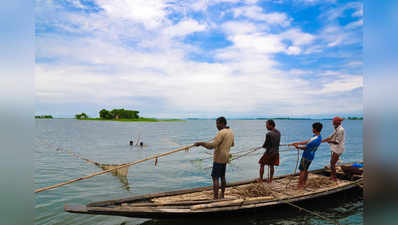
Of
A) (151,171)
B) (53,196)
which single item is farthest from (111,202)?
(151,171)

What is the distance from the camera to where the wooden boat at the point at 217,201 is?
18.3ft

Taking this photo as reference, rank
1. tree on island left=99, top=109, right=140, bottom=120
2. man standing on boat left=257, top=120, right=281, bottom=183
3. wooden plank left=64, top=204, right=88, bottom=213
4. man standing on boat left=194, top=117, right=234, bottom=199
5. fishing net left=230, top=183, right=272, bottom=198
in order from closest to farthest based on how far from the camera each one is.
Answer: wooden plank left=64, top=204, right=88, bottom=213 → man standing on boat left=194, top=117, right=234, bottom=199 → fishing net left=230, top=183, right=272, bottom=198 → man standing on boat left=257, top=120, right=281, bottom=183 → tree on island left=99, top=109, right=140, bottom=120

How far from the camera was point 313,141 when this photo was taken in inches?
275

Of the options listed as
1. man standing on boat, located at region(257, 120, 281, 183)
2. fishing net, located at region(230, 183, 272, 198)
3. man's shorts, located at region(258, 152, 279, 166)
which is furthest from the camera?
man's shorts, located at region(258, 152, 279, 166)

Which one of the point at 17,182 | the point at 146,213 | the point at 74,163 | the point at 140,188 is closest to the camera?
the point at 17,182

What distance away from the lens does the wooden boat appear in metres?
5.58

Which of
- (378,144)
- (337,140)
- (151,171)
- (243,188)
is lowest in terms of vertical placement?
(151,171)

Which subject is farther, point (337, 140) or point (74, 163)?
point (74, 163)

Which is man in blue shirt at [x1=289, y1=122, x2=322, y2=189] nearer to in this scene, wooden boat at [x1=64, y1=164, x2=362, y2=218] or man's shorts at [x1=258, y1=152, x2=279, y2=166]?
man's shorts at [x1=258, y1=152, x2=279, y2=166]

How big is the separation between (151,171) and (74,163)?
5.86 meters

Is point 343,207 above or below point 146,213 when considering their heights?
below

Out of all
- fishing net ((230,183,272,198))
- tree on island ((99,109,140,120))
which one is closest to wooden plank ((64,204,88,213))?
fishing net ((230,183,272,198))


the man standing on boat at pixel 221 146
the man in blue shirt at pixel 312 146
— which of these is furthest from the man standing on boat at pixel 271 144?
the man standing on boat at pixel 221 146

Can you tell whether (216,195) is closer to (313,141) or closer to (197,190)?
(197,190)
